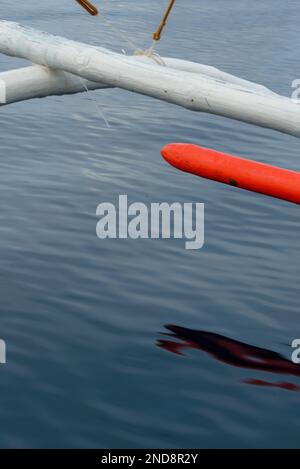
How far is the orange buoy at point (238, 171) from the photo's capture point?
1477 cm

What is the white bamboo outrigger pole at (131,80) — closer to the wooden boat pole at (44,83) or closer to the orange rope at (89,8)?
the wooden boat pole at (44,83)

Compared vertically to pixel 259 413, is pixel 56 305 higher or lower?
higher

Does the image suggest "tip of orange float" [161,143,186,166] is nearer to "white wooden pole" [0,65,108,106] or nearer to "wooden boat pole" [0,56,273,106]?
"wooden boat pole" [0,56,273,106]

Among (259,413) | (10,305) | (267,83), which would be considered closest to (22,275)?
(10,305)

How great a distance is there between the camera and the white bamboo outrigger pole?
52.6ft

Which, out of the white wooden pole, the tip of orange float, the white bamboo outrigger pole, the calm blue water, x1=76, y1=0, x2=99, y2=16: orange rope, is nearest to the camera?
the calm blue water

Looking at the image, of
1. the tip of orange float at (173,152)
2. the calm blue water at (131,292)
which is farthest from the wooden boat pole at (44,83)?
the calm blue water at (131,292)

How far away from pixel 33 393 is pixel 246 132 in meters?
18.8

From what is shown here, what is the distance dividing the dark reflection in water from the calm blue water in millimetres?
124

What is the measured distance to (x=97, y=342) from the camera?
15102mm

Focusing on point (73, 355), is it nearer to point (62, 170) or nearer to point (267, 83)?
point (62, 170)

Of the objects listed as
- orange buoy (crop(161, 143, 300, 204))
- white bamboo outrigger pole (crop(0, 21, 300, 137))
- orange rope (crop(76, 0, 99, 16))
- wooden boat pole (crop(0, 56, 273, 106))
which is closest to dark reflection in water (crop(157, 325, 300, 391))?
orange buoy (crop(161, 143, 300, 204))
